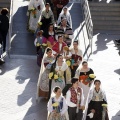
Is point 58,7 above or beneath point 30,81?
above

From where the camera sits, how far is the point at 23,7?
82.2ft

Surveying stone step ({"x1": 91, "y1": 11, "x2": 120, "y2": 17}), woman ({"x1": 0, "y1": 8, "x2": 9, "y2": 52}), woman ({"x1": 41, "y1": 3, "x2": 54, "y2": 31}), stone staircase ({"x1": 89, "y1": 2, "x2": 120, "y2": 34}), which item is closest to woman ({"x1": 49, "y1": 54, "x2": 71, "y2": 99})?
woman ({"x1": 0, "y1": 8, "x2": 9, "y2": 52})

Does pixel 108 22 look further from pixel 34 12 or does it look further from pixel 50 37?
pixel 50 37

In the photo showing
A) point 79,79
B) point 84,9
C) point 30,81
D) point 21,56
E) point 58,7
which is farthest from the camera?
point 84,9

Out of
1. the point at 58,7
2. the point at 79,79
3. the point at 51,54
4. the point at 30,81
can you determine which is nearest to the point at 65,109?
the point at 79,79

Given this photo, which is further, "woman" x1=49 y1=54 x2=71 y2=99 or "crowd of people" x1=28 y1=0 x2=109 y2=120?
"woman" x1=49 y1=54 x2=71 y2=99

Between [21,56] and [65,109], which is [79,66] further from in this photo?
[21,56]

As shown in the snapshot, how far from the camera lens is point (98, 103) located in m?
15.5

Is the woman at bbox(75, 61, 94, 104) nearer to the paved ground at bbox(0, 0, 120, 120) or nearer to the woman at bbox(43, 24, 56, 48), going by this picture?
the paved ground at bbox(0, 0, 120, 120)

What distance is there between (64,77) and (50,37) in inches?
128

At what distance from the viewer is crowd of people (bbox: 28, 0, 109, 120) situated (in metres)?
15.4

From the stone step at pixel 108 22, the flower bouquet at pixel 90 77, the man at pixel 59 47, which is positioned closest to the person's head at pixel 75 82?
the flower bouquet at pixel 90 77

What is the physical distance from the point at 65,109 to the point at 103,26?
1126 cm

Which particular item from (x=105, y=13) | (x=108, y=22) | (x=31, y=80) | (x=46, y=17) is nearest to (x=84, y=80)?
(x=31, y=80)
